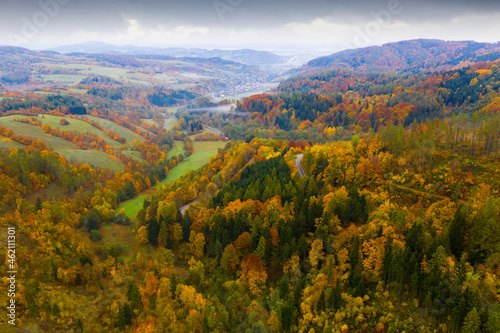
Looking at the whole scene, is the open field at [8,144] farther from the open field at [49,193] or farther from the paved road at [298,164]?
the paved road at [298,164]

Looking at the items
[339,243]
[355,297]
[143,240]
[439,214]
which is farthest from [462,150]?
[143,240]

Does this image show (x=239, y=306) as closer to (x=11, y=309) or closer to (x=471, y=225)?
(x=11, y=309)

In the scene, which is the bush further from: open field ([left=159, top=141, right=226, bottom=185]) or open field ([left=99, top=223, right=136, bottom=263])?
open field ([left=159, top=141, right=226, bottom=185])

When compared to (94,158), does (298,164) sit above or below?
above

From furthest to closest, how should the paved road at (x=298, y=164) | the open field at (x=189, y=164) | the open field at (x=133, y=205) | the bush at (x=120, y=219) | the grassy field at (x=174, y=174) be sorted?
the open field at (x=189, y=164) < the grassy field at (x=174, y=174) < the open field at (x=133, y=205) < the bush at (x=120, y=219) < the paved road at (x=298, y=164)

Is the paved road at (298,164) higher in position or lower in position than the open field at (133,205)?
higher

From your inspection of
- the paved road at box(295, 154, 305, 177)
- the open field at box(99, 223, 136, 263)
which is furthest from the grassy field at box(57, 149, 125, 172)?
the paved road at box(295, 154, 305, 177)

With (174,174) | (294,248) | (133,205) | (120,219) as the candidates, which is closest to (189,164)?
(174,174)

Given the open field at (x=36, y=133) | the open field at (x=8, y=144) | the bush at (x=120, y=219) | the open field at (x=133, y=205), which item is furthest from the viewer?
the open field at (x=36, y=133)

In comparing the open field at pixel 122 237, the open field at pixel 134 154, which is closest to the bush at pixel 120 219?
the open field at pixel 122 237

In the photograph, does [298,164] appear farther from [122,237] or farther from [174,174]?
[174,174]

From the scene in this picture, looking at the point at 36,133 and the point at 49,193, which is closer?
the point at 49,193

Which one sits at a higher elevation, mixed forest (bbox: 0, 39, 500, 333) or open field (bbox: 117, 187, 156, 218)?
mixed forest (bbox: 0, 39, 500, 333)

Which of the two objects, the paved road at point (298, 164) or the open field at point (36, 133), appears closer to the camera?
the paved road at point (298, 164)
